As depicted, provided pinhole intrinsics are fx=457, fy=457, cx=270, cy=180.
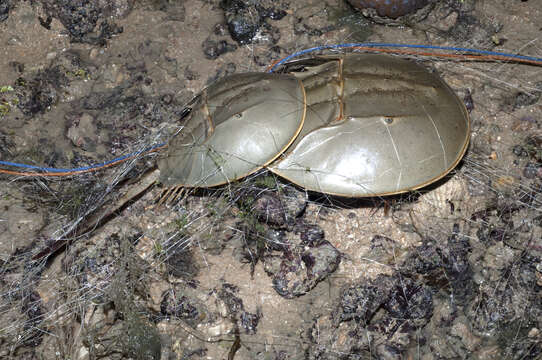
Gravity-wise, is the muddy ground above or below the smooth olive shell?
below

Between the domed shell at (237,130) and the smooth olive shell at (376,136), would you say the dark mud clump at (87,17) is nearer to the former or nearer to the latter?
the domed shell at (237,130)

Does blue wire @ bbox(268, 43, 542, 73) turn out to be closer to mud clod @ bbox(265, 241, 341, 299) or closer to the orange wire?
the orange wire

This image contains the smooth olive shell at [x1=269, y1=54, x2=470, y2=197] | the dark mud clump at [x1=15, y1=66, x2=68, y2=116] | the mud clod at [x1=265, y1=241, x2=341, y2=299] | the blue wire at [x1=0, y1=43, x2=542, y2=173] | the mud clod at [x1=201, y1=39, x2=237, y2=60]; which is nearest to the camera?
the smooth olive shell at [x1=269, y1=54, x2=470, y2=197]

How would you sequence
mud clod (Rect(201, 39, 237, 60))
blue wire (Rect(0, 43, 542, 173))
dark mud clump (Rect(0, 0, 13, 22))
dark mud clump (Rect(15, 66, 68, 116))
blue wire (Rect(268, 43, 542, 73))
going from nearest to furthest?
blue wire (Rect(0, 43, 542, 173))
blue wire (Rect(268, 43, 542, 73))
dark mud clump (Rect(15, 66, 68, 116))
mud clod (Rect(201, 39, 237, 60))
dark mud clump (Rect(0, 0, 13, 22))

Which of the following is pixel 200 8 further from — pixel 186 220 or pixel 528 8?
pixel 528 8

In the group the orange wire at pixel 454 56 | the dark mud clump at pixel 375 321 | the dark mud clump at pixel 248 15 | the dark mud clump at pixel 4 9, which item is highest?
the dark mud clump at pixel 4 9

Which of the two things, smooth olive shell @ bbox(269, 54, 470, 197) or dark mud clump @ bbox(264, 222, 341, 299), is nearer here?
smooth olive shell @ bbox(269, 54, 470, 197)

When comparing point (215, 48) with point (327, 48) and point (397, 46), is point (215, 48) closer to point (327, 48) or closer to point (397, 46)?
point (327, 48)

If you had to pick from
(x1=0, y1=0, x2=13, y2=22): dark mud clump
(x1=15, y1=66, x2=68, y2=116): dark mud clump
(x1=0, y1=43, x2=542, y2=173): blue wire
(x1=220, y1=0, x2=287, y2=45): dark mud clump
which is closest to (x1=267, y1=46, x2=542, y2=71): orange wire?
(x1=0, y1=43, x2=542, y2=173): blue wire

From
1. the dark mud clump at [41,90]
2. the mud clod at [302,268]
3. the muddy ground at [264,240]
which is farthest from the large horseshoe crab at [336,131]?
the dark mud clump at [41,90]

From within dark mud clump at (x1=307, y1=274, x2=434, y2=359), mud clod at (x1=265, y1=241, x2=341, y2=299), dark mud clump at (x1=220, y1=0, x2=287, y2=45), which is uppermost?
dark mud clump at (x1=220, y1=0, x2=287, y2=45)
